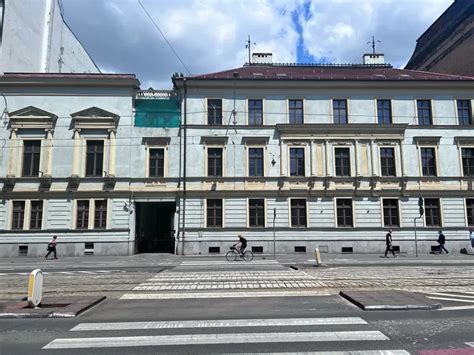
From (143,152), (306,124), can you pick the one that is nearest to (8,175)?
(143,152)

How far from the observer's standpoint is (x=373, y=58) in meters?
36.8

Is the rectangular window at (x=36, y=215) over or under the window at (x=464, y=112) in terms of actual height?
under

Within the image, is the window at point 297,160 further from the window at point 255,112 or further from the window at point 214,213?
the window at point 214,213

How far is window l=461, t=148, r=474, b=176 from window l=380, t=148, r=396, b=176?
5169mm

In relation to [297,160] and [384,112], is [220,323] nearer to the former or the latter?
[297,160]

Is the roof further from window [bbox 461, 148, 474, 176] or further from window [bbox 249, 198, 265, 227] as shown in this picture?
window [bbox 249, 198, 265, 227]

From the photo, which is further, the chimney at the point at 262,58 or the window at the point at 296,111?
the chimney at the point at 262,58

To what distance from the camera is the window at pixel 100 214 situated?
2731 cm

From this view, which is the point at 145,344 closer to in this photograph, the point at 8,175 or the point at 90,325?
the point at 90,325

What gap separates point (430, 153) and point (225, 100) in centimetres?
1561

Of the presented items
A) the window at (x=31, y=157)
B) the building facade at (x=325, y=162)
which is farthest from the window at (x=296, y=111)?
the window at (x=31, y=157)

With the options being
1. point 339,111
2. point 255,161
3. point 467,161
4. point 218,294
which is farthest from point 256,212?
point 218,294

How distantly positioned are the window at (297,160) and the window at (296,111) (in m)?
2.22

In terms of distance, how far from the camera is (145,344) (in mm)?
5836
